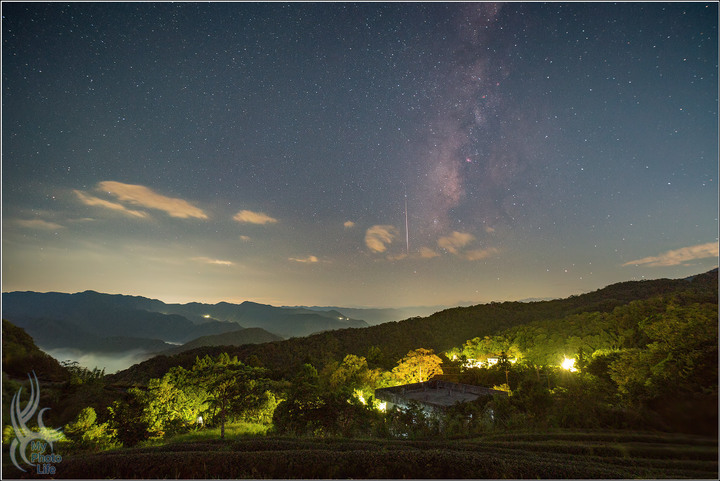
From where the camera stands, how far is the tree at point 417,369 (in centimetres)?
3158

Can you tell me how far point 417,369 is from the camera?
32062 mm

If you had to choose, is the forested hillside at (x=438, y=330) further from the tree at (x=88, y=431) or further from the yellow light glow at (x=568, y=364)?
the tree at (x=88, y=431)

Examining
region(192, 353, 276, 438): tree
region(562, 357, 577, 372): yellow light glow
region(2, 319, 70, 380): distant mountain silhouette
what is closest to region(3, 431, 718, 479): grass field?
region(2, 319, 70, 380): distant mountain silhouette

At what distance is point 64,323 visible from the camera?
16.0 ft

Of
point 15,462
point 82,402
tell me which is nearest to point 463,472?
point 82,402

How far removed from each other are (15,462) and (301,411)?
353 inches

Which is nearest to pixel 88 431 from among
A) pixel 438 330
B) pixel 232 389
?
pixel 232 389

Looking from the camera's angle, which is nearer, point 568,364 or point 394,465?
point 394,465

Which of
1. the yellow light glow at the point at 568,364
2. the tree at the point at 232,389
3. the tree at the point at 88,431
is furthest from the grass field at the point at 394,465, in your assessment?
the yellow light glow at the point at 568,364

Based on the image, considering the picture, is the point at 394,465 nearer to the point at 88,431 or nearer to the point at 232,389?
the point at 88,431

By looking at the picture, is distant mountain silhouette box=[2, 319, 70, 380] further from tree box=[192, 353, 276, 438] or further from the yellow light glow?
the yellow light glow

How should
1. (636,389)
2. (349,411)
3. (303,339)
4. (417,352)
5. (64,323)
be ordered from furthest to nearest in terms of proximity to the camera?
(303,339) < (417,352) < (349,411) < (636,389) < (64,323)

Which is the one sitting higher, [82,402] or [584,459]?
[82,402]

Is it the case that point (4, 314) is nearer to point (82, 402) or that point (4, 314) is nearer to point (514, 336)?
point (82, 402)
